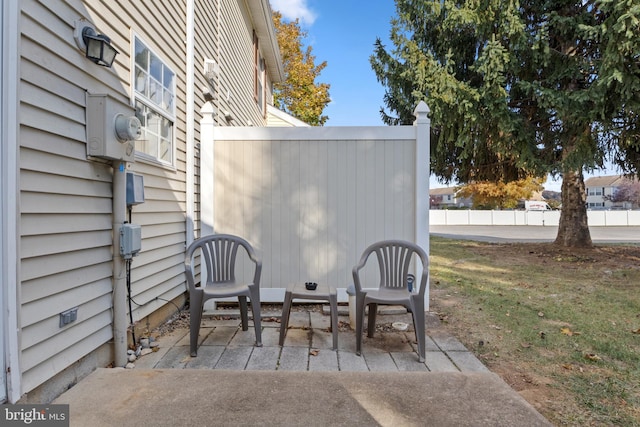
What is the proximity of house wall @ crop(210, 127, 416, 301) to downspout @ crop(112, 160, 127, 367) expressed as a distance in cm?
141

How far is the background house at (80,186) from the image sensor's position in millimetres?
1746

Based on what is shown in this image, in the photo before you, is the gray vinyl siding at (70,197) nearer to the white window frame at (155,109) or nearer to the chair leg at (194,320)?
the white window frame at (155,109)

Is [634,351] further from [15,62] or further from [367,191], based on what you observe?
[15,62]

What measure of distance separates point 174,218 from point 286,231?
3.89ft

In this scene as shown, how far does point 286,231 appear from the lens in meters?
4.00

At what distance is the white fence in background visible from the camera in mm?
21953

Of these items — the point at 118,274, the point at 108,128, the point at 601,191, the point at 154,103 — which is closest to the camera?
the point at 108,128

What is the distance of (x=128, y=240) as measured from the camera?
8.53ft

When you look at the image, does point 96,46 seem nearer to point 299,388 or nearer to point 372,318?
point 299,388

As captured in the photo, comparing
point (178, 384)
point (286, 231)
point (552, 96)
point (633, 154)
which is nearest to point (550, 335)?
point (286, 231)

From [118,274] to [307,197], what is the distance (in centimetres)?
203

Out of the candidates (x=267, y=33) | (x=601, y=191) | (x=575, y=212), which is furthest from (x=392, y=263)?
(x=601, y=191)

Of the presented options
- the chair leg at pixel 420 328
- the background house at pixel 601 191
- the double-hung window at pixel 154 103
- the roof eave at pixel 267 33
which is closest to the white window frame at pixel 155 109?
the double-hung window at pixel 154 103

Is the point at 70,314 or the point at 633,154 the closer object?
the point at 70,314
